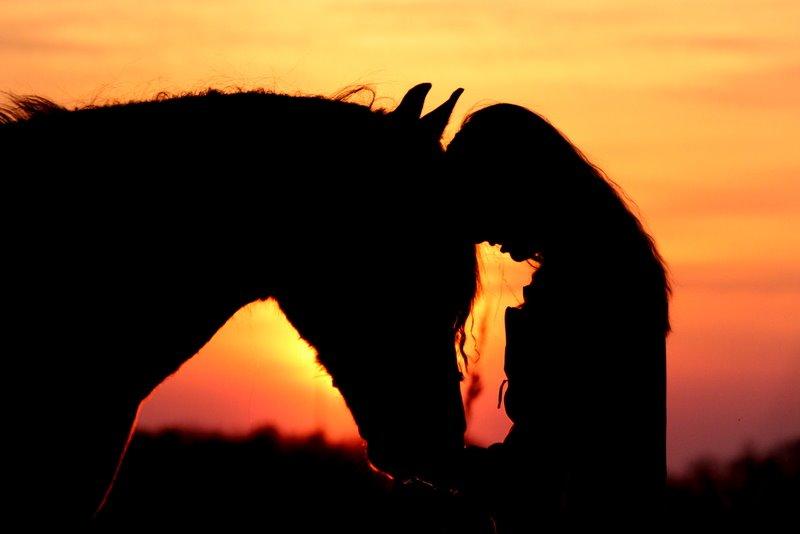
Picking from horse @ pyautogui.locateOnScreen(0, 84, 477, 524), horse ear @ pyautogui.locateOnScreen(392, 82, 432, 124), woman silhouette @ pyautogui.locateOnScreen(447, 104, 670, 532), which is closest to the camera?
horse @ pyautogui.locateOnScreen(0, 84, 477, 524)

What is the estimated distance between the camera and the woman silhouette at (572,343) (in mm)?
4391

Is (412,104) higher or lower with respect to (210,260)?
higher

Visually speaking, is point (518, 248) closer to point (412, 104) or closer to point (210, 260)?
point (412, 104)

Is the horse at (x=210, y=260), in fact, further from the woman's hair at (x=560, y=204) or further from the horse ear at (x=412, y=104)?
the woman's hair at (x=560, y=204)

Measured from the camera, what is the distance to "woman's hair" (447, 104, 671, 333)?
14.4 feet

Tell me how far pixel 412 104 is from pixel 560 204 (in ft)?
2.58

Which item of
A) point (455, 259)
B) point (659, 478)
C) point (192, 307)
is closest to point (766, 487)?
point (659, 478)

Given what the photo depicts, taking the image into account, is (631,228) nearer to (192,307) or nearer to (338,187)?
(338,187)

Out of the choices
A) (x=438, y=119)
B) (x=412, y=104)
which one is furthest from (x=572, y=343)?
(x=412, y=104)

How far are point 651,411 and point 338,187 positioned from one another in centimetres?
134

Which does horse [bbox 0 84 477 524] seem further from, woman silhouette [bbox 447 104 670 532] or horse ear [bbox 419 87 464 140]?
woman silhouette [bbox 447 104 670 532]

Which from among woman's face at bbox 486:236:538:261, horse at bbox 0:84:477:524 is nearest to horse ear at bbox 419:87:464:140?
→ horse at bbox 0:84:477:524

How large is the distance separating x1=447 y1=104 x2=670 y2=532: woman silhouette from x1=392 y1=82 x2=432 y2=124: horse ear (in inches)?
15.1

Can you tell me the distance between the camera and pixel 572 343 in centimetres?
450
